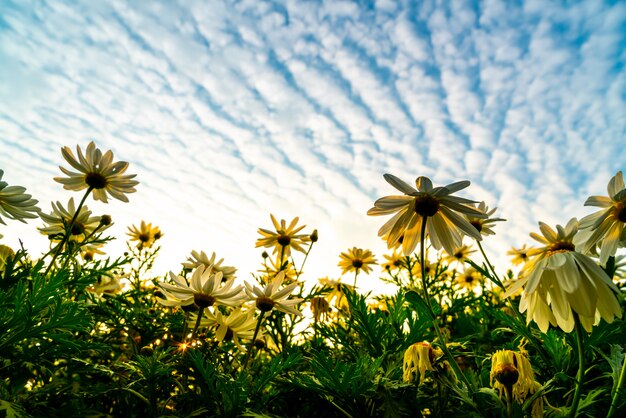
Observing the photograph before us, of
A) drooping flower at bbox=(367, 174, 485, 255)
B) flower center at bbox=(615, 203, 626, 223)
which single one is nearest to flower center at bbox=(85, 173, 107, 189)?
drooping flower at bbox=(367, 174, 485, 255)

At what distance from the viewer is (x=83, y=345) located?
1.45 m

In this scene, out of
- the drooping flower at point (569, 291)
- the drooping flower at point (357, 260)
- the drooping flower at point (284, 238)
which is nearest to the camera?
the drooping flower at point (569, 291)

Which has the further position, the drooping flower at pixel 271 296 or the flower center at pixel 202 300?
the drooping flower at pixel 271 296

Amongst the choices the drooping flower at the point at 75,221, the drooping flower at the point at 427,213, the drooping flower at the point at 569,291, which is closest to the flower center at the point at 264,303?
the drooping flower at the point at 427,213

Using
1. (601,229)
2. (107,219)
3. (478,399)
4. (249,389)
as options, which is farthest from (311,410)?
(107,219)

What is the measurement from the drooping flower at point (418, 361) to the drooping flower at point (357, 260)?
2601mm

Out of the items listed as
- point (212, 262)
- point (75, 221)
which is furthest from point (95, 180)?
point (212, 262)

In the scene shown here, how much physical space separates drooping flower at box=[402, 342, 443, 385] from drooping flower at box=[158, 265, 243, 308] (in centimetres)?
79

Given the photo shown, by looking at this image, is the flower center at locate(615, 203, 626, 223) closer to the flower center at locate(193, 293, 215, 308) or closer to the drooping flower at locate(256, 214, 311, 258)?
the flower center at locate(193, 293, 215, 308)

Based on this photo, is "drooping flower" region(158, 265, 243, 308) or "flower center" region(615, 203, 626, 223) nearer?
"flower center" region(615, 203, 626, 223)

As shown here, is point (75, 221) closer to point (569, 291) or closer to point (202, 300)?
point (202, 300)

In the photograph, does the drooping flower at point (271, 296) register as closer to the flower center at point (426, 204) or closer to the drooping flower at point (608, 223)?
the flower center at point (426, 204)

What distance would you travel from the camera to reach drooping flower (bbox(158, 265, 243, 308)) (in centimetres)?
176

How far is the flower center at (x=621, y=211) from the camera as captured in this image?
1.33 m
